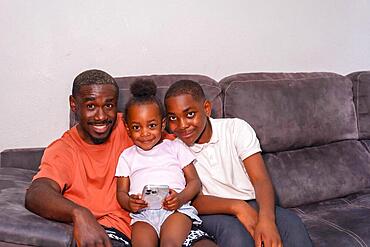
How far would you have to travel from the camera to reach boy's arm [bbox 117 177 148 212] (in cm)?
179

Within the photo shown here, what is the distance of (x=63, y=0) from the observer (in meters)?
2.43

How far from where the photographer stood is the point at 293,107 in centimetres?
246

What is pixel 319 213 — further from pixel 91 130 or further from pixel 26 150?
pixel 26 150

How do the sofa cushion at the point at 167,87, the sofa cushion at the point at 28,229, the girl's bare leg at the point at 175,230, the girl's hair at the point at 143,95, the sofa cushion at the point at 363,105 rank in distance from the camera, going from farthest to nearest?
the sofa cushion at the point at 363,105, the sofa cushion at the point at 167,87, the girl's hair at the point at 143,95, the girl's bare leg at the point at 175,230, the sofa cushion at the point at 28,229

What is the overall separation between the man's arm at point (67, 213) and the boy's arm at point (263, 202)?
0.52 meters

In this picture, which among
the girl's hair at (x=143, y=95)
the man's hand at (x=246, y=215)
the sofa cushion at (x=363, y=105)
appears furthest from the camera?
the sofa cushion at (x=363, y=105)

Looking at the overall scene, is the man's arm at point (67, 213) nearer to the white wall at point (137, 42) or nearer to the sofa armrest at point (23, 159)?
the sofa armrest at point (23, 159)

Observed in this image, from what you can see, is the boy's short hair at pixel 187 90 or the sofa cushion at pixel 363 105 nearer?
the boy's short hair at pixel 187 90

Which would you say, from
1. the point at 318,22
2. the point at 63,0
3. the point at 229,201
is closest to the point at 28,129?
the point at 63,0

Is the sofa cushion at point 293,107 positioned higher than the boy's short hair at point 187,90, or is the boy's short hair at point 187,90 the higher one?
the boy's short hair at point 187,90

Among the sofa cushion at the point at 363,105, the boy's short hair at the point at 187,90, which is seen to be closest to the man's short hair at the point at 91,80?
the boy's short hair at the point at 187,90

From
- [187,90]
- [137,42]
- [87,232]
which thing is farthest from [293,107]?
[87,232]

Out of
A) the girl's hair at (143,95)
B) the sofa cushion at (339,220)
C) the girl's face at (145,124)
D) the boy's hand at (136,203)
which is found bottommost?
the sofa cushion at (339,220)

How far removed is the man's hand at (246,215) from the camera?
71.6 inches
